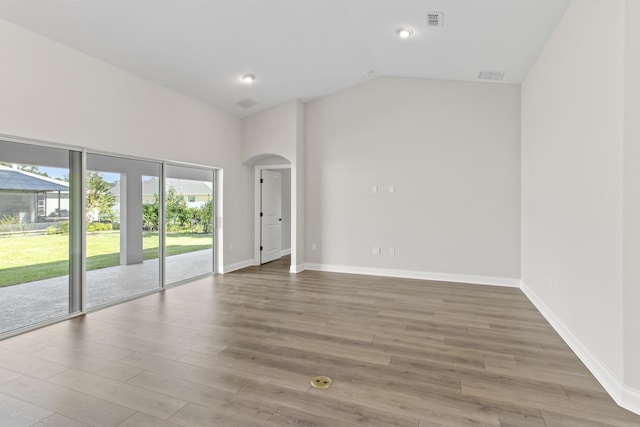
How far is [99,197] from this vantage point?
14.3 feet

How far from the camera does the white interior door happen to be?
7457mm

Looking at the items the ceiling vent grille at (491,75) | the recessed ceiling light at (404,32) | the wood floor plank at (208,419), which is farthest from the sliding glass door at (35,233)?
the ceiling vent grille at (491,75)

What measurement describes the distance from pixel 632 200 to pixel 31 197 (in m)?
5.41

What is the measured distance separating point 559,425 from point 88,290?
5.03 meters

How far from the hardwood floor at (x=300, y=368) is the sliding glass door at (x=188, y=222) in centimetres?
129

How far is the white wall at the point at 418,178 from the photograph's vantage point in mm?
5531

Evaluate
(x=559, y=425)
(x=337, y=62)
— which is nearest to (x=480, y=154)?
(x=337, y=62)

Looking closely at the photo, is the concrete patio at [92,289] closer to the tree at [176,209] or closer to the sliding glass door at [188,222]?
the sliding glass door at [188,222]

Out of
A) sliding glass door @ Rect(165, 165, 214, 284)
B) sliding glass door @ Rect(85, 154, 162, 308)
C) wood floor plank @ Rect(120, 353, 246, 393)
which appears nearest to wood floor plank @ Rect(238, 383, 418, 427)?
wood floor plank @ Rect(120, 353, 246, 393)

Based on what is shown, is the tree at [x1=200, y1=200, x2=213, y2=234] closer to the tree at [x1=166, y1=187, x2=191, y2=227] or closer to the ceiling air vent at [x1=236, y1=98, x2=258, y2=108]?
the tree at [x1=166, y1=187, x2=191, y2=227]

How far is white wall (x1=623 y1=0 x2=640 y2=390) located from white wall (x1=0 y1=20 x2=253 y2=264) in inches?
203

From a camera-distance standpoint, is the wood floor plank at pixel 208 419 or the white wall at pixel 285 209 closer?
the wood floor plank at pixel 208 419

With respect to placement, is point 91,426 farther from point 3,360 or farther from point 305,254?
point 305,254

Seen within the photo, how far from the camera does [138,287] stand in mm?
5008
